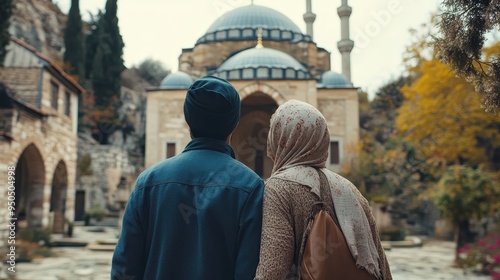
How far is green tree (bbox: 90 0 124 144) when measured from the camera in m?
24.8

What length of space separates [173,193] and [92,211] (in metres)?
17.9

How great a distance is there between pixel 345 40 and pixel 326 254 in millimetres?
23609

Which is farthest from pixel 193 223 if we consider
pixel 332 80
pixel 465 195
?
pixel 332 80

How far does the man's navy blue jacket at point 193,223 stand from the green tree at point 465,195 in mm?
8620

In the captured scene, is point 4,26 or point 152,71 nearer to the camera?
point 4,26

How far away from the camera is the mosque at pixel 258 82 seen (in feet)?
57.0

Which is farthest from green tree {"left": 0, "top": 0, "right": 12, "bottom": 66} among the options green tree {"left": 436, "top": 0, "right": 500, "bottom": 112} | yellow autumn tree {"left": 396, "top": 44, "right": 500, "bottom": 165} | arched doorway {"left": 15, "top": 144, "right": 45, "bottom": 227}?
yellow autumn tree {"left": 396, "top": 44, "right": 500, "bottom": 165}

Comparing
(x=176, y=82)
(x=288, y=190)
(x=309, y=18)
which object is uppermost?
(x=309, y=18)

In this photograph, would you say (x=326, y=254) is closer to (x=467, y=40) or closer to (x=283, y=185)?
(x=283, y=185)

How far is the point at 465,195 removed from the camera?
9031 mm

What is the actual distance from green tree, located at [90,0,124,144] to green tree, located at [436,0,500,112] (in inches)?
944

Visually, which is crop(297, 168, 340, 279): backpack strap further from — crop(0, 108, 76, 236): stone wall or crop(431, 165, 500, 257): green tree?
crop(431, 165, 500, 257): green tree

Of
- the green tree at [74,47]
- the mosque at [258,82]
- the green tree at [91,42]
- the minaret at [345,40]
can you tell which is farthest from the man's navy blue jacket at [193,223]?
the green tree at [91,42]

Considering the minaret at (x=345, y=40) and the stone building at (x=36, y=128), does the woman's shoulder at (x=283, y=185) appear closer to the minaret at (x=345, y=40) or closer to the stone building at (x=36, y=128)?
the stone building at (x=36, y=128)
